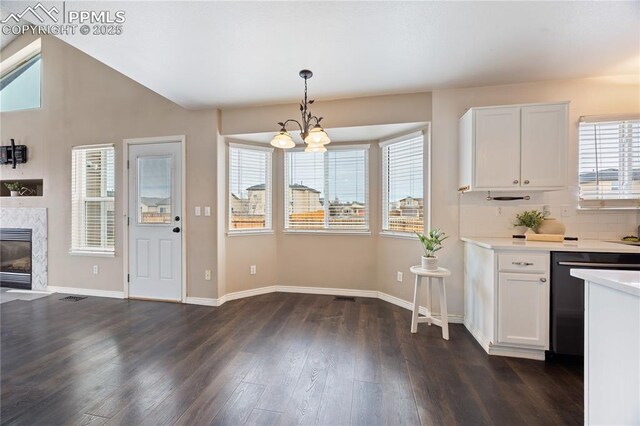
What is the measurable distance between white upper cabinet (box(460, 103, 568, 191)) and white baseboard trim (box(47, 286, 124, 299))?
4.74m

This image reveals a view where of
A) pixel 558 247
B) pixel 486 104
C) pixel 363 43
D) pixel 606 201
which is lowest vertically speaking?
pixel 558 247

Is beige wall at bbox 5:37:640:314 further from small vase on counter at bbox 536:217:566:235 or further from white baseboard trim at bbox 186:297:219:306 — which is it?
small vase on counter at bbox 536:217:566:235

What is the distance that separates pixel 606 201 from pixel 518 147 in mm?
1130

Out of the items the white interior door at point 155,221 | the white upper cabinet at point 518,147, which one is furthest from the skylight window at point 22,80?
the white upper cabinet at point 518,147

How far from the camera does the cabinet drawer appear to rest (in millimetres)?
2174

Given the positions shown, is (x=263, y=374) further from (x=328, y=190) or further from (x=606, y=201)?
(x=606, y=201)

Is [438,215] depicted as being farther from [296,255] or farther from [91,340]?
[91,340]

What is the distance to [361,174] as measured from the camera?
380 cm

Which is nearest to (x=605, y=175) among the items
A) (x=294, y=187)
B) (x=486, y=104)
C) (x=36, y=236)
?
(x=486, y=104)

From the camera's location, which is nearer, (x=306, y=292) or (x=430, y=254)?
(x=430, y=254)

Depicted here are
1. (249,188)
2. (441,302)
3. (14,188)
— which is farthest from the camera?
(14,188)

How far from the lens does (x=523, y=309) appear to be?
2207 millimetres

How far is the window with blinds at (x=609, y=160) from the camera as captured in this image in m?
2.59

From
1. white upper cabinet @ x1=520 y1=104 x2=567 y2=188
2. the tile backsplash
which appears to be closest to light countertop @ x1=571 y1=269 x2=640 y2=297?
white upper cabinet @ x1=520 y1=104 x2=567 y2=188
